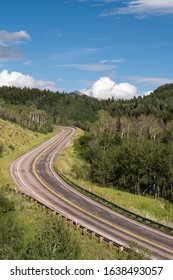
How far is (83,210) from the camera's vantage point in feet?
150

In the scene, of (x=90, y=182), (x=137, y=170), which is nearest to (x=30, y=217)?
(x=90, y=182)

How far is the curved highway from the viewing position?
3694cm

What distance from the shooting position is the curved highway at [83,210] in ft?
121

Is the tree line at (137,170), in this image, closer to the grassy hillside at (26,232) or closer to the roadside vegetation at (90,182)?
the roadside vegetation at (90,182)

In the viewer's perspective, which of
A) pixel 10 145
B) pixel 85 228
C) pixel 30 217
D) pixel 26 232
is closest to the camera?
pixel 26 232

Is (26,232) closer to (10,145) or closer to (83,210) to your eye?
(83,210)

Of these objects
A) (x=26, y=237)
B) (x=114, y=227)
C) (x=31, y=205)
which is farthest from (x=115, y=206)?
(x=26, y=237)

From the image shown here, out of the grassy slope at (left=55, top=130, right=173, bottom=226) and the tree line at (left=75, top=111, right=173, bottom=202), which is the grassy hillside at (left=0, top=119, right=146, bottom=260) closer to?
the grassy slope at (left=55, top=130, right=173, bottom=226)

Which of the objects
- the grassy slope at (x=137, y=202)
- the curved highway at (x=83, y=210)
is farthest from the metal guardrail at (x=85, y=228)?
the grassy slope at (x=137, y=202)

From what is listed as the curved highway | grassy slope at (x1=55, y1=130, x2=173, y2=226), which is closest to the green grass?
the curved highway

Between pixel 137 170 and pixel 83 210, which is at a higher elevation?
pixel 137 170

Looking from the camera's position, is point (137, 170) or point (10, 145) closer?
point (137, 170)

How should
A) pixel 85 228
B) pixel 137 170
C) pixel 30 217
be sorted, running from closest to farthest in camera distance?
pixel 85 228, pixel 30 217, pixel 137 170
